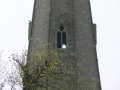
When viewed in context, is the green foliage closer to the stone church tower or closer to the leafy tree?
the leafy tree

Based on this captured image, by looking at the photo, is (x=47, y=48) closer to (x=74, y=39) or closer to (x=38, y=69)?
(x=74, y=39)

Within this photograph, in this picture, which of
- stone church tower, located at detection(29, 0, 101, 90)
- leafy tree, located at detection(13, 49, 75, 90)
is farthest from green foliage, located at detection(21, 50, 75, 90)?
stone church tower, located at detection(29, 0, 101, 90)

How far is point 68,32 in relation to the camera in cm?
3475

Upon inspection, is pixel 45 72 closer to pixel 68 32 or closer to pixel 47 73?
pixel 47 73

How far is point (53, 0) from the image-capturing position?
36125mm

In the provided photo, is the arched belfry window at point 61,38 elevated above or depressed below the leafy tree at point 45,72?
above

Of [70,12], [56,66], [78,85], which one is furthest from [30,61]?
[70,12]

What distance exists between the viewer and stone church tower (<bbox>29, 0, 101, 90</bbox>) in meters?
33.8

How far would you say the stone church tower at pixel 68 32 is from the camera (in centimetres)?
3378

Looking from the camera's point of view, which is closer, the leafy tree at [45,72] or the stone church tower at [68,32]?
the leafy tree at [45,72]

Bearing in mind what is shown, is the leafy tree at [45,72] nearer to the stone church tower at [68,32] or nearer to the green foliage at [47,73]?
the green foliage at [47,73]

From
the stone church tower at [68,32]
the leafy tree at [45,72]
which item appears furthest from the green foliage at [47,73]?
the stone church tower at [68,32]

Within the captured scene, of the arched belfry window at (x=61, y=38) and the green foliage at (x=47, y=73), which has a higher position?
the arched belfry window at (x=61, y=38)

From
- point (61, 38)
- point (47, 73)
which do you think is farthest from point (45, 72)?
point (61, 38)
